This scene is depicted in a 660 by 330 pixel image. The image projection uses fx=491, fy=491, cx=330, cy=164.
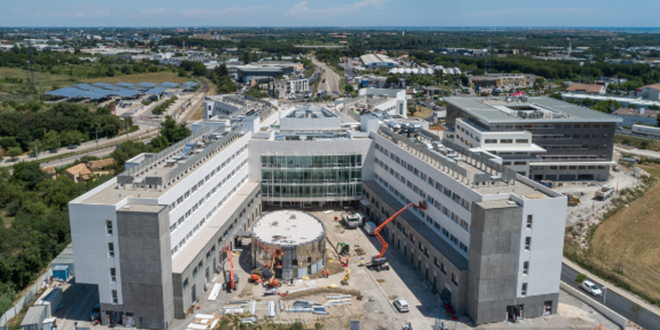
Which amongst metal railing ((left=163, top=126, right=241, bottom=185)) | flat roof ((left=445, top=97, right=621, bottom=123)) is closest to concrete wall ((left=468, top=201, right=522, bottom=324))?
metal railing ((left=163, top=126, right=241, bottom=185))

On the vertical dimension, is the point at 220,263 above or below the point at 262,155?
below

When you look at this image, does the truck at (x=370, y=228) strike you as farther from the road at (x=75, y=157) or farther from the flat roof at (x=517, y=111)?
the road at (x=75, y=157)

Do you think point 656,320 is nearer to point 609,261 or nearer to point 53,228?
point 609,261

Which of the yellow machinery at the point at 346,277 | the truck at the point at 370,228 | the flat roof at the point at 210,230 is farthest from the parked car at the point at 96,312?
the truck at the point at 370,228

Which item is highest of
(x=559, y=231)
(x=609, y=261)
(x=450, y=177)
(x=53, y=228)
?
(x=450, y=177)

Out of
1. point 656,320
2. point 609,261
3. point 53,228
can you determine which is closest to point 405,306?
point 656,320
